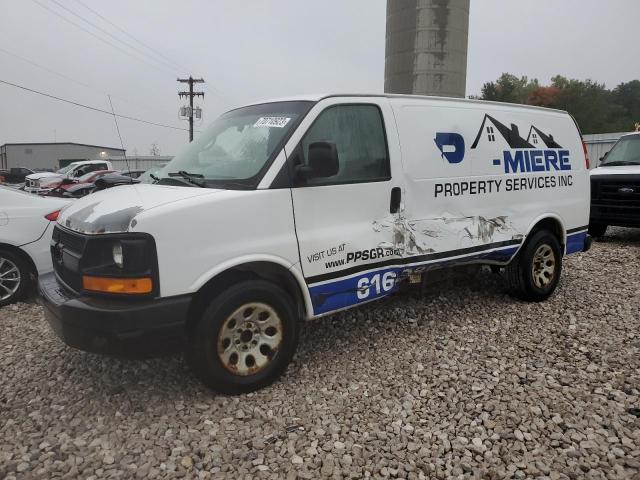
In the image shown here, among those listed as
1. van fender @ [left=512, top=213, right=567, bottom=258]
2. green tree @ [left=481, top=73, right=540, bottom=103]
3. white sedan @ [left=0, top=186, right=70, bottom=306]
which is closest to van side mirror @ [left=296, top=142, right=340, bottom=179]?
van fender @ [left=512, top=213, right=567, bottom=258]

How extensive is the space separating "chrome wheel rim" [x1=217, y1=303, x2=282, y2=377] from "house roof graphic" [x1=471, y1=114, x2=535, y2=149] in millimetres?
2557

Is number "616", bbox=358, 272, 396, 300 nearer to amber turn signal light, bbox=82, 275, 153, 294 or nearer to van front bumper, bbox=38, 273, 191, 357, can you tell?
van front bumper, bbox=38, 273, 191, 357

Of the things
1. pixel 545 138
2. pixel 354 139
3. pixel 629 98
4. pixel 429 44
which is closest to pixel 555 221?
pixel 545 138

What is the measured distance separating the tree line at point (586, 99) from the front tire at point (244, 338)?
49963 mm

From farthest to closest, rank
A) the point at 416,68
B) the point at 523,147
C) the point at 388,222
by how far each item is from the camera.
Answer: the point at 416,68 < the point at 523,147 < the point at 388,222

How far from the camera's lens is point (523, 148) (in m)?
4.92

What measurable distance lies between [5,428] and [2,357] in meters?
1.21

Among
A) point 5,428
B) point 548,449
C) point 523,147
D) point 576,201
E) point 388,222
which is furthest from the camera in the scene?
point 576,201

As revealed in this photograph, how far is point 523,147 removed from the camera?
4926mm

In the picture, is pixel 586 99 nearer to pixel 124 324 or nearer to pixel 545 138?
pixel 545 138

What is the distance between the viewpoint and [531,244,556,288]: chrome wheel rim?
5168mm

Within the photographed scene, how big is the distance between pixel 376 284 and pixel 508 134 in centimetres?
219

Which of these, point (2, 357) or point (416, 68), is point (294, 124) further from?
point (416, 68)

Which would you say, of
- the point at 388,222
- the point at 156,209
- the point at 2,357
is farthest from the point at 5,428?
the point at 388,222
